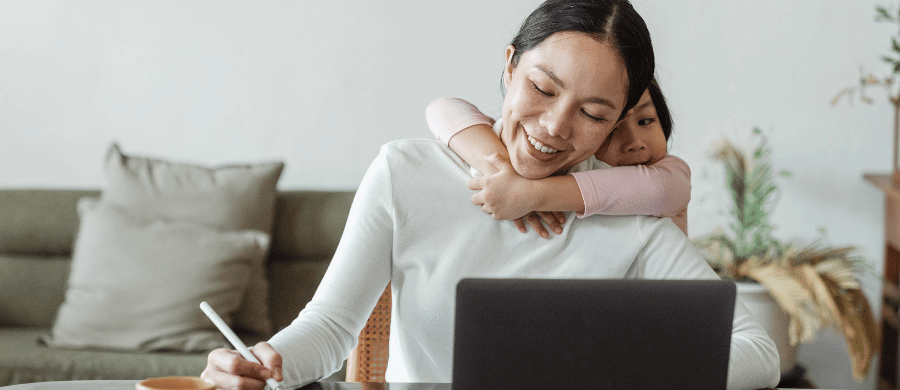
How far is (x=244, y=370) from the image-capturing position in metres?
0.82

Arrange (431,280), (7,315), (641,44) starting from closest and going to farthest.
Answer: (641,44) < (431,280) < (7,315)

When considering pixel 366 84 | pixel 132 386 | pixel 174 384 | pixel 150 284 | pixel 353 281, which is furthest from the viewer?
pixel 366 84

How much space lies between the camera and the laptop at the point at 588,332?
625 millimetres

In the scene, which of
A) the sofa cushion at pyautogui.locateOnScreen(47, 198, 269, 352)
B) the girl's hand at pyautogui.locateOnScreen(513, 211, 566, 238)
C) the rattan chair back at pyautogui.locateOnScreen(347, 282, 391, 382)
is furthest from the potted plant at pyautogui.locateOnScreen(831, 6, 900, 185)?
the sofa cushion at pyautogui.locateOnScreen(47, 198, 269, 352)

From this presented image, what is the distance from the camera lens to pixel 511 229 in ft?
3.59

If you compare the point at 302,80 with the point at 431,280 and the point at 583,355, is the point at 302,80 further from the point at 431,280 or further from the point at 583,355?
the point at 583,355

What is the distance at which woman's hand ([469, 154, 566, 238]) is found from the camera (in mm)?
1030

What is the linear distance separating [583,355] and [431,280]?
0.47 metres

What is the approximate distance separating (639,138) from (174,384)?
0.75m

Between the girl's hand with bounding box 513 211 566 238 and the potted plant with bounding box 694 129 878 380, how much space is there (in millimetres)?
1311

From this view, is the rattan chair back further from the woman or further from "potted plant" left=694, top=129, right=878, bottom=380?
"potted plant" left=694, top=129, right=878, bottom=380

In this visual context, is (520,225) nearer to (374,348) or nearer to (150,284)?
(374,348)

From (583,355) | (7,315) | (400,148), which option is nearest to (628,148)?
(400,148)

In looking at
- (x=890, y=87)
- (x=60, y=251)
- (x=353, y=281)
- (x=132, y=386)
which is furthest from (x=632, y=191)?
(x=60, y=251)
